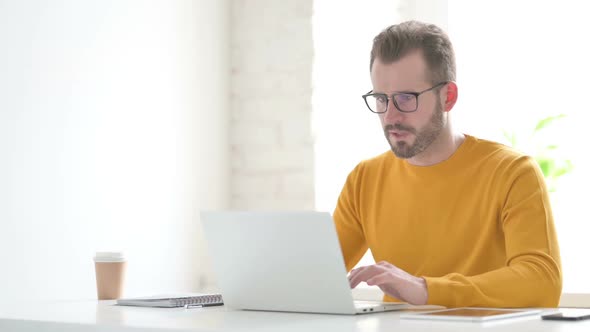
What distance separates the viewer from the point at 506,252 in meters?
2.13

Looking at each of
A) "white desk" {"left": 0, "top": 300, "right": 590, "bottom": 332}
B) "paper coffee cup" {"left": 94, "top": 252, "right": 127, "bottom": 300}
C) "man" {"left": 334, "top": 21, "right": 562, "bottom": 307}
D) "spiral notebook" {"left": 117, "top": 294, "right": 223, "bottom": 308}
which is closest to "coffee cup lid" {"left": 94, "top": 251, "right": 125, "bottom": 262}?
"paper coffee cup" {"left": 94, "top": 252, "right": 127, "bottom": 300}

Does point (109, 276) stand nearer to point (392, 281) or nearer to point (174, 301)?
point (174, 301)

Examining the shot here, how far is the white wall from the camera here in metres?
2.79

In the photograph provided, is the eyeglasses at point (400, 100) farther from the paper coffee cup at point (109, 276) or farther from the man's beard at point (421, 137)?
the paper coffee cup at point (109, 276)

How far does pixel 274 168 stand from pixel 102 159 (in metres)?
0.71

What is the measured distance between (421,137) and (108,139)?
1.26 m

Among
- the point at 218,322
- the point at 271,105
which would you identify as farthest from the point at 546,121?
the point at 218,322

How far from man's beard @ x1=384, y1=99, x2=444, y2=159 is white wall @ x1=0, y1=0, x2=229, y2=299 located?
3.80ft

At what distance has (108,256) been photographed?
7.70ft

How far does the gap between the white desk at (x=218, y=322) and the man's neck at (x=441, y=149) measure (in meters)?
0.69

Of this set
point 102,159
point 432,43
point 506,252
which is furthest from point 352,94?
point 506,252

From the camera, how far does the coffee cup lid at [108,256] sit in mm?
2342

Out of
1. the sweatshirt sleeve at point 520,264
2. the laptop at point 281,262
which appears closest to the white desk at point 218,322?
the laptop at point 281,262

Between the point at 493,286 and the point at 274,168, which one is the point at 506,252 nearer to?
the point at 493,286
